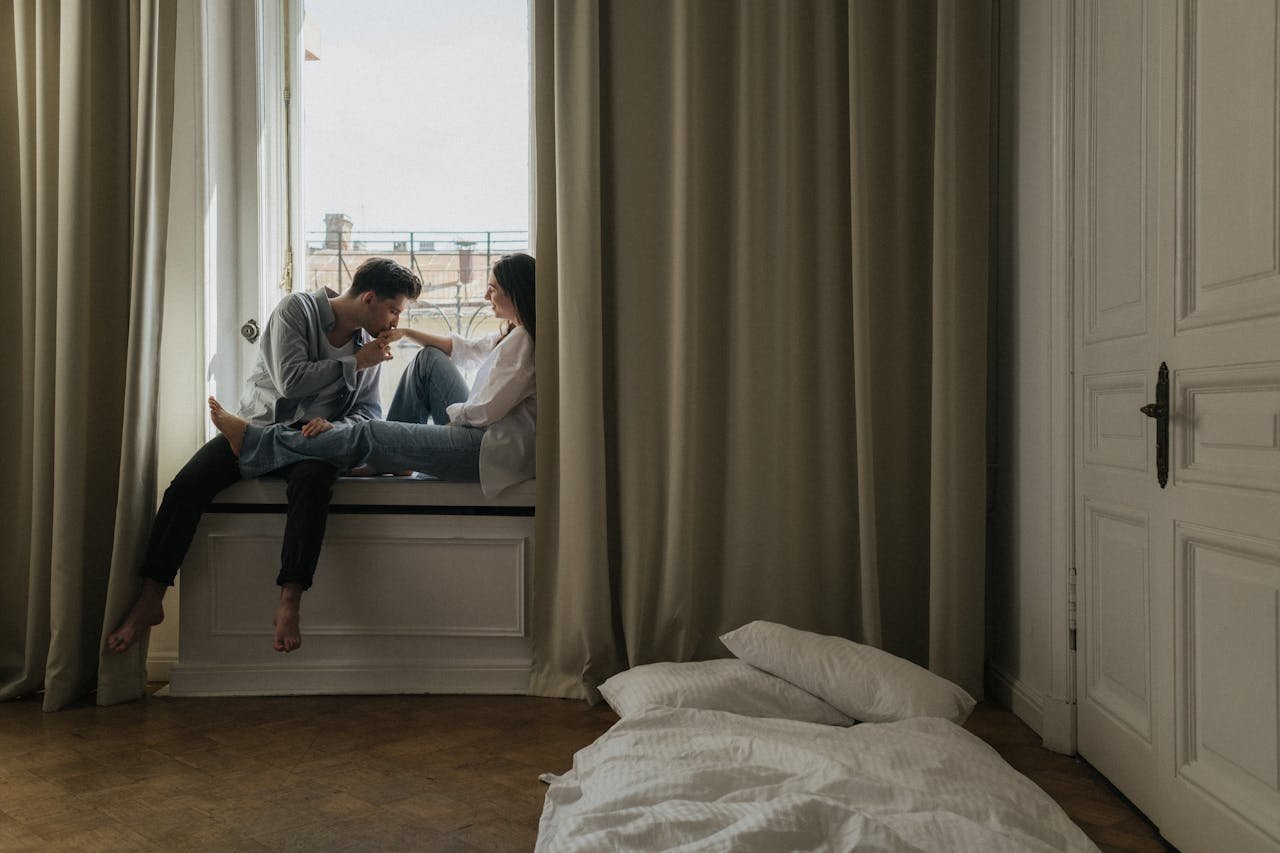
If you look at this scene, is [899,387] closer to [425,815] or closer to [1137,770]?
[1137,770]

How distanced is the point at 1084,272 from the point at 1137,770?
3.37 ft

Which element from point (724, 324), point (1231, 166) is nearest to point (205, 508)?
point (724, 324)

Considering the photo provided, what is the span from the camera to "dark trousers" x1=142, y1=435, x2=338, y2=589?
254 cm

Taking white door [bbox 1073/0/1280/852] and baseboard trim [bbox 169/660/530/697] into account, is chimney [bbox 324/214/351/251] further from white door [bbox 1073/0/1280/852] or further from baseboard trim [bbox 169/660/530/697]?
white door [bbox 1073/0/1280/852]

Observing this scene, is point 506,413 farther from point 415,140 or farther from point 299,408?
point 415,140

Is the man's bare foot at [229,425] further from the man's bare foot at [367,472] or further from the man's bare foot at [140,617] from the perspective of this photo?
the man's bare foot at [140,617]

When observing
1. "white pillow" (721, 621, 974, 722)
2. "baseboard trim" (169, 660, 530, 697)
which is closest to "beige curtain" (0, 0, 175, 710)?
"baseboard trim" (169, 660, 530, 697)

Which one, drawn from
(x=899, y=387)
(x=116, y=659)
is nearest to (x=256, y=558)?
(x=116, y=659)

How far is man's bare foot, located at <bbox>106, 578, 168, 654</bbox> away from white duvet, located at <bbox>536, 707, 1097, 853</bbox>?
52.0 inches

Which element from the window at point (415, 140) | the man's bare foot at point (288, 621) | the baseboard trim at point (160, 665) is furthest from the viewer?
the window at point (415, 140)

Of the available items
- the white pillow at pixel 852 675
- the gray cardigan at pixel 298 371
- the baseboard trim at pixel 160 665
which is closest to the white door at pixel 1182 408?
the white pillow at pixel 852 675

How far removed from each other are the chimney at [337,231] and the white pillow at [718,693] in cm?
169

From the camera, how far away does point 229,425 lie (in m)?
2.65

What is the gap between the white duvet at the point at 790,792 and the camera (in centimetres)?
129
